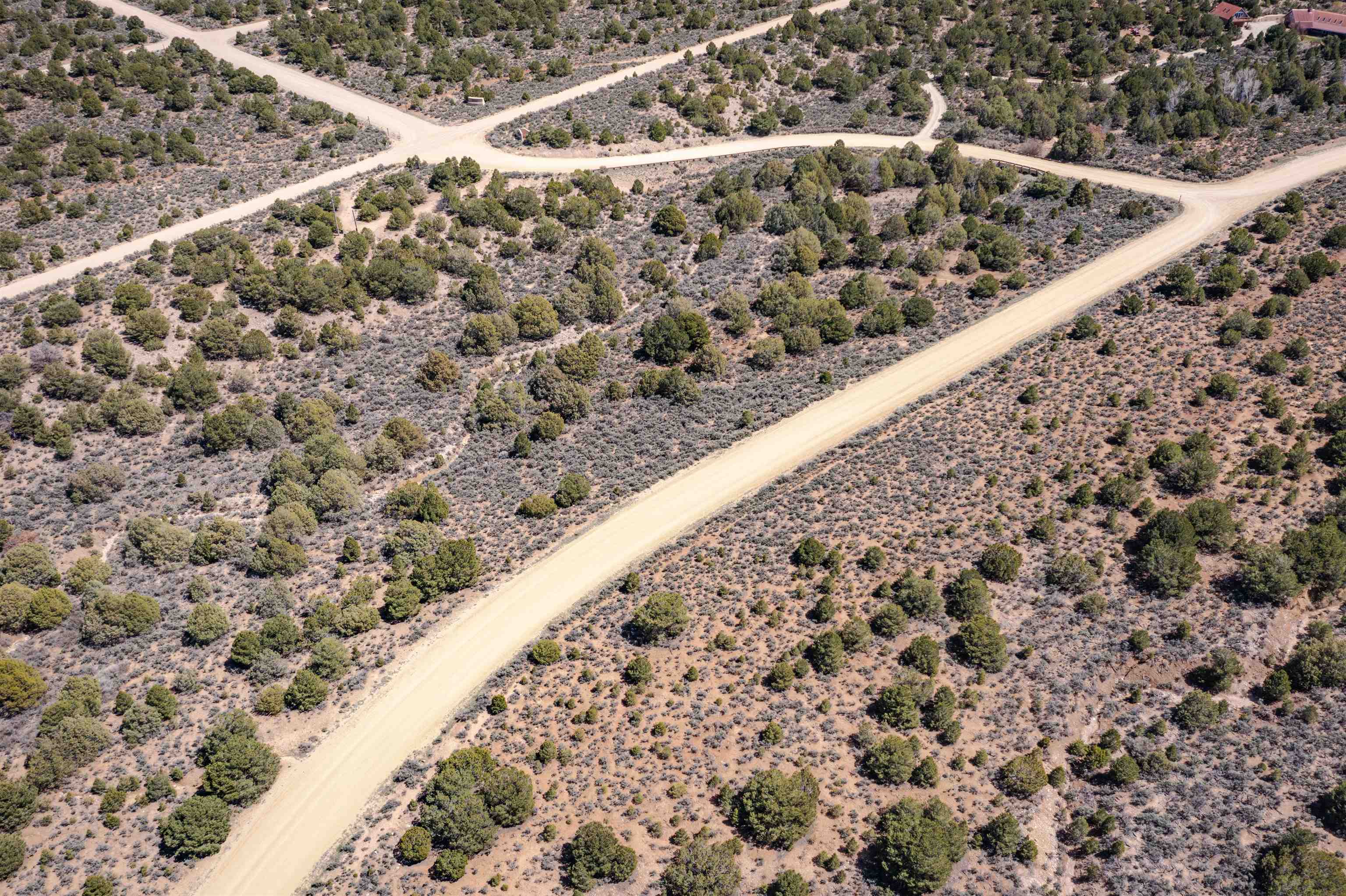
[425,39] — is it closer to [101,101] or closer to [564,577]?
[101,101]

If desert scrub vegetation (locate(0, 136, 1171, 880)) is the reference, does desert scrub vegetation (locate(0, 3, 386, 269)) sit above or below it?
above

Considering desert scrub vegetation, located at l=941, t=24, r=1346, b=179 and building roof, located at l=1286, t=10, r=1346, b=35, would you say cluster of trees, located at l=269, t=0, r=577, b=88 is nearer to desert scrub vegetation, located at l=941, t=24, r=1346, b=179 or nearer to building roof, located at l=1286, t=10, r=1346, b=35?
desert scrub vegetation, located at l=941, t=24, r=1346, b=179

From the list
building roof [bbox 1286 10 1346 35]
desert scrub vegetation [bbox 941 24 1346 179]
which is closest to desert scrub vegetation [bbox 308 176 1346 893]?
desert scrub vegetation [bbox 941 24 1346 179]

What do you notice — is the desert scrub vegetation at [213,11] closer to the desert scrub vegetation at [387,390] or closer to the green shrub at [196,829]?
the desert scrub vegetation at [387,390]

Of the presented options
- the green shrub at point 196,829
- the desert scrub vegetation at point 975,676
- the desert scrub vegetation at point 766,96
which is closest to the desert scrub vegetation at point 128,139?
the desert scrub vegetation at point 766,96

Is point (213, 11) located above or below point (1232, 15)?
above

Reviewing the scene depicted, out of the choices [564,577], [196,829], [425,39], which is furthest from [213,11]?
[196,829]
